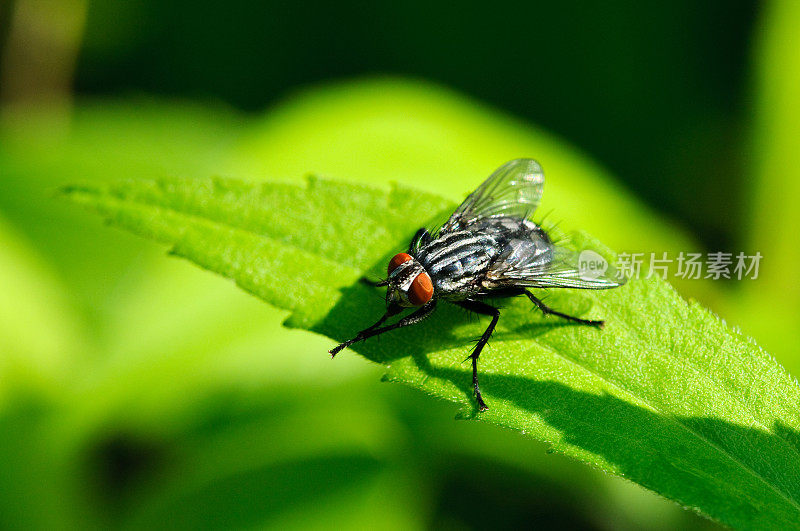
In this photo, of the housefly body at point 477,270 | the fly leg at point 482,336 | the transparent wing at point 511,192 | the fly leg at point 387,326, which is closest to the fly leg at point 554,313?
the housefly body at point 477,270

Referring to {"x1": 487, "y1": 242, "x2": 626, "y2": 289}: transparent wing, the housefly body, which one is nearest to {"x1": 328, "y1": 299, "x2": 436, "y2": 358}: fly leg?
the housefly body

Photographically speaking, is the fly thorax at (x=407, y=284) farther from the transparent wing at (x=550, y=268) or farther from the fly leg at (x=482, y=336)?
the transparent wing at (x=550, y=268)

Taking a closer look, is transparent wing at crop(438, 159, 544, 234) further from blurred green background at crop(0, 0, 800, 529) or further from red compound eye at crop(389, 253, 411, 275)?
blurred green background at crop(0, 0, 800, 529)

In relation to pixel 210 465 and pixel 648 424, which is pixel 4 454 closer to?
pixel 210 465

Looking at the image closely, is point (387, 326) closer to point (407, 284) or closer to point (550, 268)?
point (407, 284)

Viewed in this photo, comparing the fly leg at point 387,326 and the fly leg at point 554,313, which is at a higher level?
the fly leg at point 554,313

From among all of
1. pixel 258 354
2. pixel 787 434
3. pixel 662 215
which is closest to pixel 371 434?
pixel 258 354
